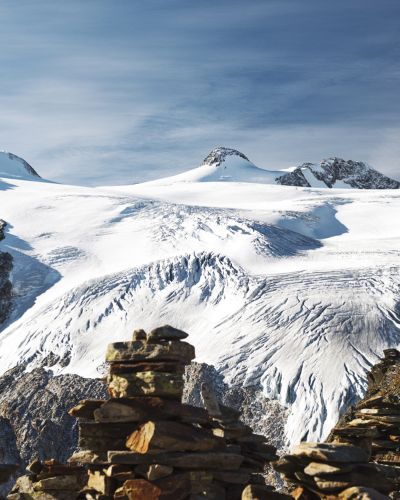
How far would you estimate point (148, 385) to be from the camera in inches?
674

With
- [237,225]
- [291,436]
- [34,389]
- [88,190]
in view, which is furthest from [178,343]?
[88,190]

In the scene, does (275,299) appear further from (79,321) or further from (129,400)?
(129,400)

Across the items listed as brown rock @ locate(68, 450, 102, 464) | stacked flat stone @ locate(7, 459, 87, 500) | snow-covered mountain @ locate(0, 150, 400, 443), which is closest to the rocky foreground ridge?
brown rock @ locate(68, 450, 102, 464)

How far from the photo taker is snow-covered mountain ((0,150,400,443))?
54.3 meters

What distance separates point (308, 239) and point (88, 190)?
4528 centimetres

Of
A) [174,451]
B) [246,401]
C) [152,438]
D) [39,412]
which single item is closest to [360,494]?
[174,451]

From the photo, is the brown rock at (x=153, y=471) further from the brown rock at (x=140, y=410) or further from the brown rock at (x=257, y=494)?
the brown rock at (x=257, y=494)

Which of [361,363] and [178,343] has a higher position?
[178,343]

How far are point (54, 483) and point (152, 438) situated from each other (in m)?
7.06

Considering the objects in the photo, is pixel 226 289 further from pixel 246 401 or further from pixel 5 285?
pixel 5 285

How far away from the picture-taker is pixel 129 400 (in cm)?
1697

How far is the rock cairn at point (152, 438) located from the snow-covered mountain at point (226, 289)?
3142 cm

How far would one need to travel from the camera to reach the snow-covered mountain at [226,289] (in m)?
54.3

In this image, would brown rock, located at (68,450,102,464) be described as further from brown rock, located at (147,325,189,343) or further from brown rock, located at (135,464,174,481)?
brown rock, located at (147,325,189,343)
